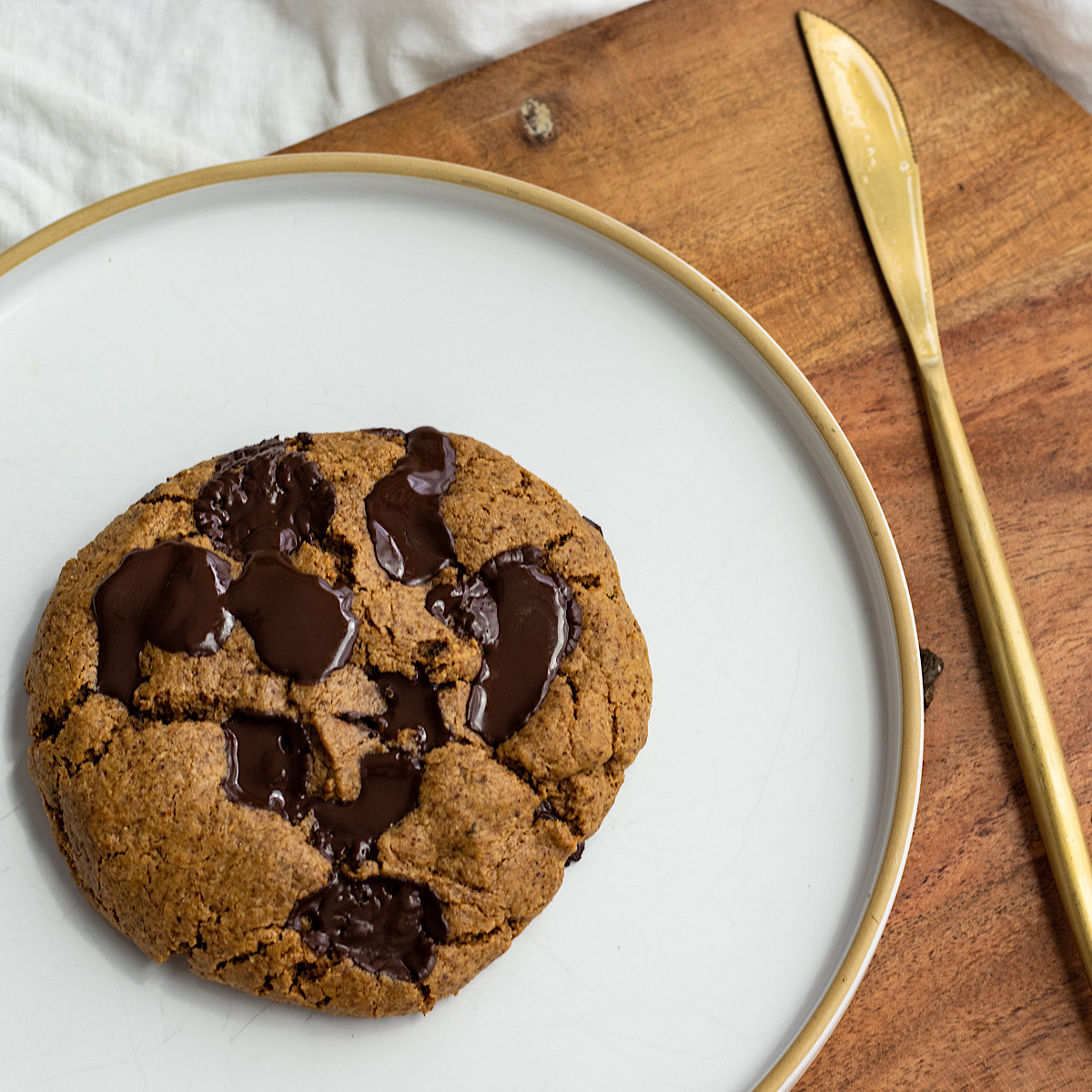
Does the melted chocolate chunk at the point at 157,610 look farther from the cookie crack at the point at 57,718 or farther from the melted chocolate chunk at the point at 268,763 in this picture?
the melted chocolate chunk at the point at 268,763

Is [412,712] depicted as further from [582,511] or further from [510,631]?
[582,511]

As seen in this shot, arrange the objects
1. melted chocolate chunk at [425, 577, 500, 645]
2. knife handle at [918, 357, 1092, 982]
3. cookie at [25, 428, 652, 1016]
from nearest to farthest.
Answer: cookie at [25, 428, 652, 1016], melted chocolate chunk at [425, 577, 500, 645], knife handle at [918, 357, 1092, 982]

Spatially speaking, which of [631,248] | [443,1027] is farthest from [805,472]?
[443,1027]

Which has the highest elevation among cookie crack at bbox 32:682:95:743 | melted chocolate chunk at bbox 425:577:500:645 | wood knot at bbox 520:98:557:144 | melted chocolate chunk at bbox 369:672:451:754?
wood knot at bbox 520:98:557:144

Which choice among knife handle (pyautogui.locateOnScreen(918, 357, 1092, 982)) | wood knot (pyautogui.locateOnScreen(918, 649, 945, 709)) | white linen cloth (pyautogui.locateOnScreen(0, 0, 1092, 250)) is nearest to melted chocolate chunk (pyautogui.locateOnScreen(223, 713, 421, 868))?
wood knot (pyautogui.locateOnScreen(918, 649, 945, 709))

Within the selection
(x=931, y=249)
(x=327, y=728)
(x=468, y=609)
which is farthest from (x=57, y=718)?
(x=931, y=249)

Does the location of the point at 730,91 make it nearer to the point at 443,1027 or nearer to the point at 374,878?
the point at 374,878

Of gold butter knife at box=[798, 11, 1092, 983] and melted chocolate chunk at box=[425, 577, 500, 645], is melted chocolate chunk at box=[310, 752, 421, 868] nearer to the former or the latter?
melted chocolate chunk at box=[425, 577, 500, 645]
